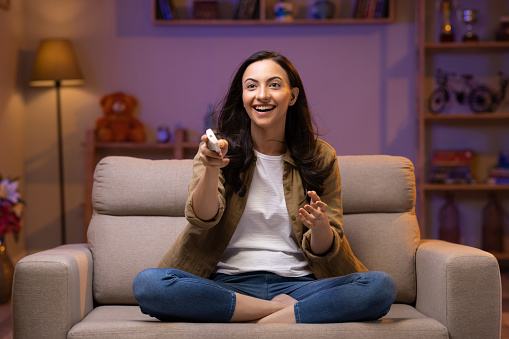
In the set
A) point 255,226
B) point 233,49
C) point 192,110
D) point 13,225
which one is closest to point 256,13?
point 233,49

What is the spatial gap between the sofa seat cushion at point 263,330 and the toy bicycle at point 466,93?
303cm

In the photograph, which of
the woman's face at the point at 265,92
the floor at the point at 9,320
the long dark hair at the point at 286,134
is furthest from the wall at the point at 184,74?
the woman's face at the point at 265,92

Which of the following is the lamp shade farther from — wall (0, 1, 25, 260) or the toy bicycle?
the toy bicycle

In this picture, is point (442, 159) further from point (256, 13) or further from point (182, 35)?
point (182, 35)

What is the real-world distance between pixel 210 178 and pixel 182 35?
2.97 meters

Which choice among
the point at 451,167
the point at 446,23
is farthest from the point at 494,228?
the point at 446,23

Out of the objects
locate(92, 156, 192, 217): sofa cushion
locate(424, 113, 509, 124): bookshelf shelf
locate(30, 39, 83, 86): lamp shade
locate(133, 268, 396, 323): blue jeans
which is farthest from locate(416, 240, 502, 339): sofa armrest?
locate(30, 39, 83, 86): lamp shade

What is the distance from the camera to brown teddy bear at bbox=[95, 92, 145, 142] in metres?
4.42

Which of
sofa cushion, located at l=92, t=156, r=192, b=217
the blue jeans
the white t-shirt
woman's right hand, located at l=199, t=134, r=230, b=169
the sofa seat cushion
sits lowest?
the sofa seat cushion

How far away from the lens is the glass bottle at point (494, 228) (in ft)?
14.4

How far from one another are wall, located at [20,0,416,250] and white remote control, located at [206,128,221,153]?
2898 mm

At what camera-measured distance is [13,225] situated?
3322 mm

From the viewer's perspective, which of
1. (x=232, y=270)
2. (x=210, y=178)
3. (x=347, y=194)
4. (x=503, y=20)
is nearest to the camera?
(x=210, y=178)

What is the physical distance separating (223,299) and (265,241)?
302 mm
